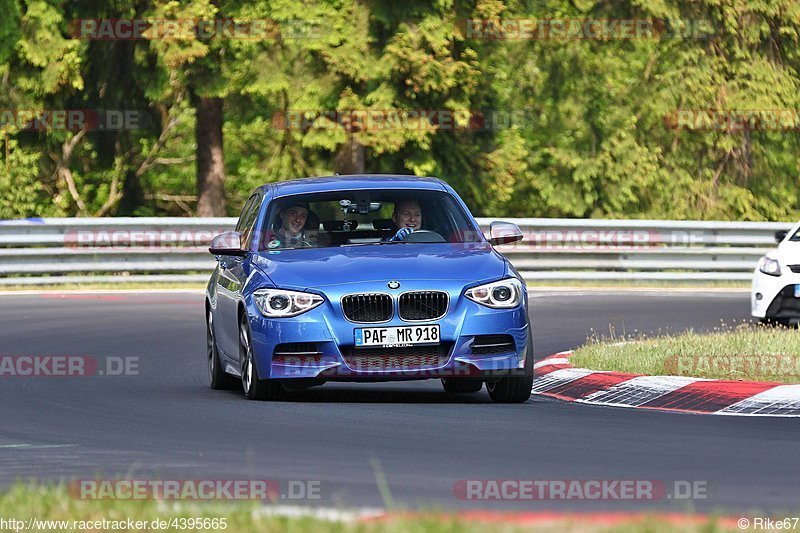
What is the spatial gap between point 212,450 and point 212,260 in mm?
17465

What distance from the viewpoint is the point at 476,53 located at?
3622 cm

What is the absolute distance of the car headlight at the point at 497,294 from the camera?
39.7ft

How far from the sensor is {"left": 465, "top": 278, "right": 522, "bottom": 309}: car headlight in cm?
1210

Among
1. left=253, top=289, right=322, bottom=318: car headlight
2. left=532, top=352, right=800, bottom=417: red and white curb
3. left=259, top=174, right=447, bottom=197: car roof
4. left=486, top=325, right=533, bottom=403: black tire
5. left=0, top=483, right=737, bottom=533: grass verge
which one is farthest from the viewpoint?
left=259, top=174, right=447, bottom=197: car roof

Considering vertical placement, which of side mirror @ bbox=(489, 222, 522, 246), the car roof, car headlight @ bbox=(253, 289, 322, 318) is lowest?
car headlight @ bbox=(253, 289, 322, 318)

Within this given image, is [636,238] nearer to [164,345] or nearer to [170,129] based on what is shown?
[164,345]

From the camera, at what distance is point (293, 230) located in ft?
43.7

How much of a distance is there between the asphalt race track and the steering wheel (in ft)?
3.74

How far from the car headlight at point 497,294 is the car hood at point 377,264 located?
0.22 ft

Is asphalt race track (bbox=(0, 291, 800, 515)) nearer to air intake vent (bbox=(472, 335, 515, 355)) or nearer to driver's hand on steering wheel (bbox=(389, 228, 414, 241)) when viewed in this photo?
air intake vent (bbox=(472, 335, 515, 355))

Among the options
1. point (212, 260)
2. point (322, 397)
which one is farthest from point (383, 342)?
point (212, 260)

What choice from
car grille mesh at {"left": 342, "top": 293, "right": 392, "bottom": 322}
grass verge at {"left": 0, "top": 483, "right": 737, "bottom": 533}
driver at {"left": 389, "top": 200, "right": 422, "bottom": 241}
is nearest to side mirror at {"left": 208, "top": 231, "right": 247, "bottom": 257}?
driver at {"left": 389, "top": 200, "right": 422, "bottom": 241}

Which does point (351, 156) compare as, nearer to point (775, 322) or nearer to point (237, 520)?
point (775, 322)

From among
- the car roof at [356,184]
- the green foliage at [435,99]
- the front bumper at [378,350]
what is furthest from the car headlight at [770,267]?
the green foliage at [435,99]
